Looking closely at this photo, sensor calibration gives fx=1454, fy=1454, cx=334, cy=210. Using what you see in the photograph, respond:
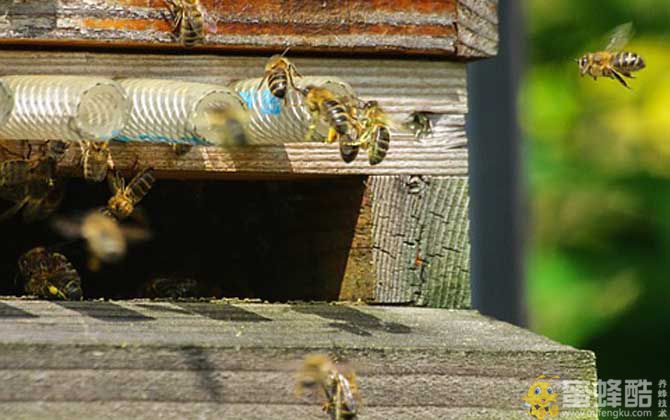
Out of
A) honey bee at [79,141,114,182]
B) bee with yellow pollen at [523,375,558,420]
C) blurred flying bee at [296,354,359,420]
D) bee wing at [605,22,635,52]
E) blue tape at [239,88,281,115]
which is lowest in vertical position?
bee with yellow pollen at [523,375,558,420]

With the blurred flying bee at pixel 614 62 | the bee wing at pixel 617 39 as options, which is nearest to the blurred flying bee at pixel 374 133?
the blurred flying bee at pixel 614 62

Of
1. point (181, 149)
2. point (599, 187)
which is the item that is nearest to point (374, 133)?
point (181, 149)

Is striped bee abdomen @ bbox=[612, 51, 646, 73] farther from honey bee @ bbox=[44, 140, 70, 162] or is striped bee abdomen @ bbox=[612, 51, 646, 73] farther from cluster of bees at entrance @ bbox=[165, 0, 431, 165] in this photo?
honey bee @ bbox=[44, 140, 70, 162]

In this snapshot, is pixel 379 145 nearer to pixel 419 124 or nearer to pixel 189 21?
pixel 419 124

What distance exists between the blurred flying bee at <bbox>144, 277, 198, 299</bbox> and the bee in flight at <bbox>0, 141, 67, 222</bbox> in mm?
528

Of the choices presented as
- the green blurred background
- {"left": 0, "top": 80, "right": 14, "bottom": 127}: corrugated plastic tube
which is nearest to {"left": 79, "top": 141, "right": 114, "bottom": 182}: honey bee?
{"left": 0, "top": 80, "right": 14, "bottom": 127}: corrugated plastic tube

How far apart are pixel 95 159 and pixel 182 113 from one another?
1.65ft

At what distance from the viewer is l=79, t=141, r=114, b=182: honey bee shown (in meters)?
3.69

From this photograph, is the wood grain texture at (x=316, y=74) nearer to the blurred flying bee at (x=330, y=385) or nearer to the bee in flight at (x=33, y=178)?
the bee in flight at (x=33, y=178)

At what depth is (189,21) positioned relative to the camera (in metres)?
3.63

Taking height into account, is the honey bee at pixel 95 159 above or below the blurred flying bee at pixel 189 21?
below

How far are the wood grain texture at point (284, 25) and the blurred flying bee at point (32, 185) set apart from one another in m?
0.33

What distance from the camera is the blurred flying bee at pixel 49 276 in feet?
Answer: 13.3

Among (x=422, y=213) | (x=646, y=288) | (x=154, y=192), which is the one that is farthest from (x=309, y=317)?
(x=646, y=288)
